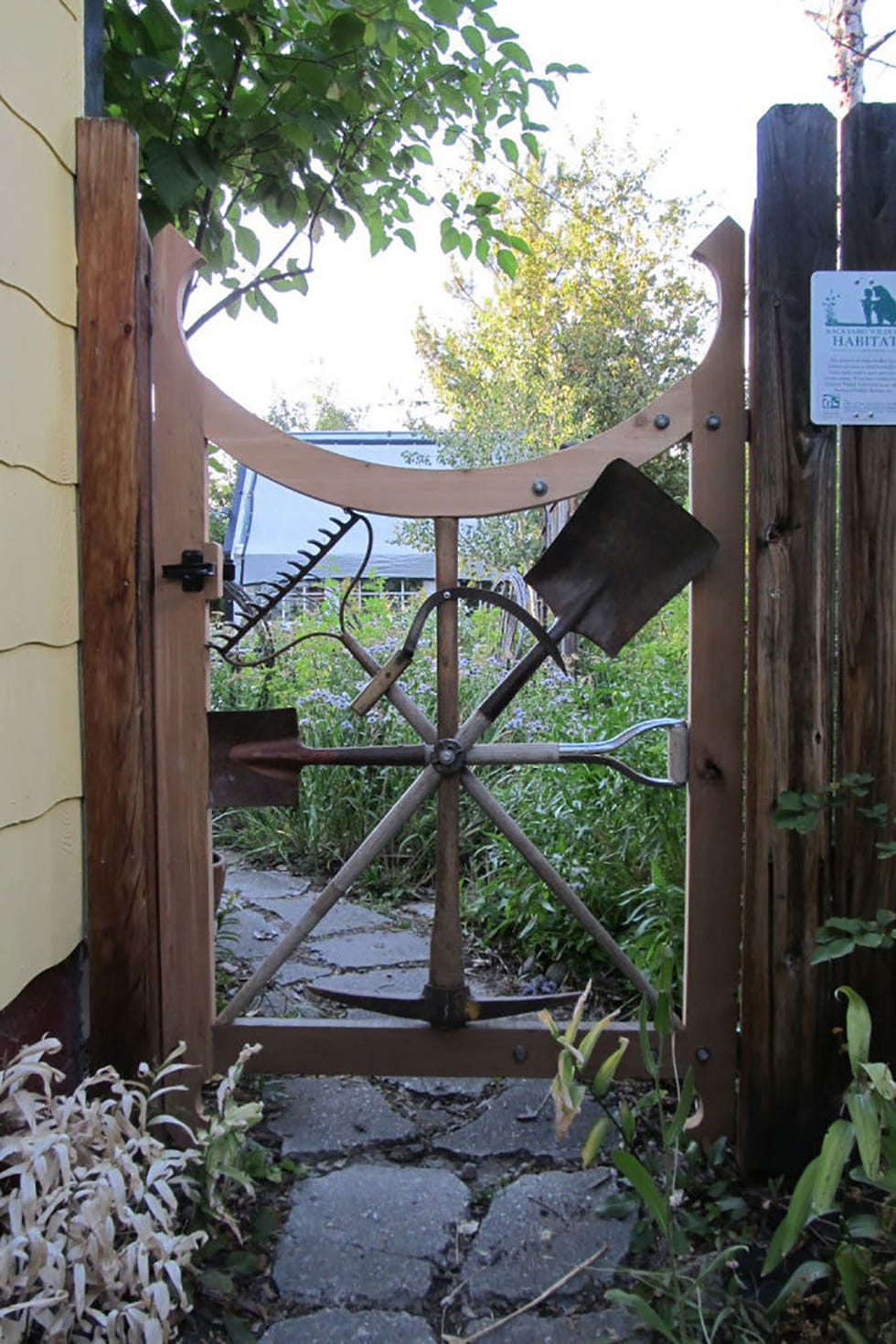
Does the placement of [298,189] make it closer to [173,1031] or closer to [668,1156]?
[173,1031]

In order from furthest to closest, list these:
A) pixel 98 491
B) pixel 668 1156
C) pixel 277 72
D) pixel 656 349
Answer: pixel 656 349 < pixel 277 72 < pixel 98 491 < pixel 668 1156

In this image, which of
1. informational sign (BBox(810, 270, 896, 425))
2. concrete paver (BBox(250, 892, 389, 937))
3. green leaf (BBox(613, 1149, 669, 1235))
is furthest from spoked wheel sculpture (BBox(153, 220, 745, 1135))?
concrete paver (BBox(250, 892, 389, 937))

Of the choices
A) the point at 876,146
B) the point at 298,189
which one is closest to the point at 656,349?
the point at 298,189

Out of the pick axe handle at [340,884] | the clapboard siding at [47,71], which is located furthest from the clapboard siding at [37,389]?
the pick axe handle at [340,884]

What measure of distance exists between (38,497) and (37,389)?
0.54ft

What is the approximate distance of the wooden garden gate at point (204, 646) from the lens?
1.69 meters

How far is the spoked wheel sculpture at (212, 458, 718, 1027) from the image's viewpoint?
68.3 inches

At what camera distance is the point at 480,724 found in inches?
70.2

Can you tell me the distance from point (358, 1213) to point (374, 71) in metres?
2.44

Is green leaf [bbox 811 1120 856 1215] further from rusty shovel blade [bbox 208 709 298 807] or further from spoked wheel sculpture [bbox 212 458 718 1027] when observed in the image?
rusty shovel blade [bbox 208 709 298 807]

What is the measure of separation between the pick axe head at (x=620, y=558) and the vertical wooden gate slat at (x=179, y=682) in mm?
597

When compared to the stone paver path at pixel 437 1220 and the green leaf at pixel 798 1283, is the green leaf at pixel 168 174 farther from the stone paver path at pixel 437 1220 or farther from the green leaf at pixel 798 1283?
the green leaf at pixel 798 1283

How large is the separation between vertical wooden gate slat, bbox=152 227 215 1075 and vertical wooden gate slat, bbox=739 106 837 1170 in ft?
3.06

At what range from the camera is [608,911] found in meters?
2.62
